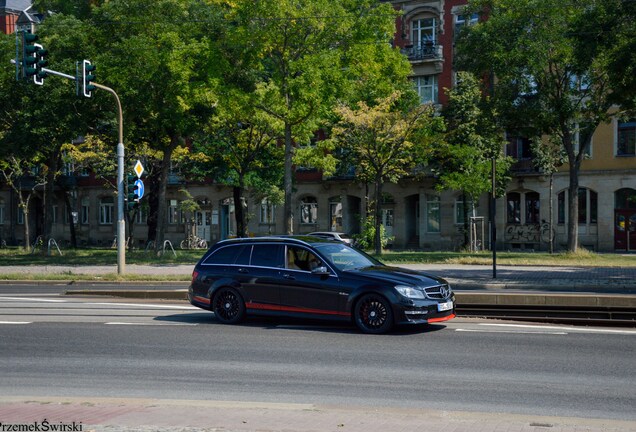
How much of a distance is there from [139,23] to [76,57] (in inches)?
153

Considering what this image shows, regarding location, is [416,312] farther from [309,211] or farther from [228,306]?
[309,211]

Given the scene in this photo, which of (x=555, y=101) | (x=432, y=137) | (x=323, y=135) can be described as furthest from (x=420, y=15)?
(x=555, y=101)

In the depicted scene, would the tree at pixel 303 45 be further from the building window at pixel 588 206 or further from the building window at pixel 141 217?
the building window at pixel 141 217

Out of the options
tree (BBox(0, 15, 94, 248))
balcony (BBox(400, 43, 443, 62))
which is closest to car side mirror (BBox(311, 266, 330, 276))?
tree (BBox(0, 15, 94, 248))

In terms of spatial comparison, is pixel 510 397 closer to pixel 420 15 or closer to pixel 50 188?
pixel 50 188

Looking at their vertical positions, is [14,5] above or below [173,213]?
above

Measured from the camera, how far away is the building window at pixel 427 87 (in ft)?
174

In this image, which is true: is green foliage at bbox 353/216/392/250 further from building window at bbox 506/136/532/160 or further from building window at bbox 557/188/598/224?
building window at bbox 557/188/598/224

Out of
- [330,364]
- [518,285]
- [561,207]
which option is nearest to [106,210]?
[561,207]

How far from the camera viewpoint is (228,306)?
1462 centimetres

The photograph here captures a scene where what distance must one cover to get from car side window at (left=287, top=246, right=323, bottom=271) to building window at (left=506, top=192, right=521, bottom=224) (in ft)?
126

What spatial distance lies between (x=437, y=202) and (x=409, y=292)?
1586 inches

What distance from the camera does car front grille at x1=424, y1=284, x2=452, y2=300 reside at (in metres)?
13.0

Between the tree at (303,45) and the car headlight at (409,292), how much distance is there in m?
22.0
